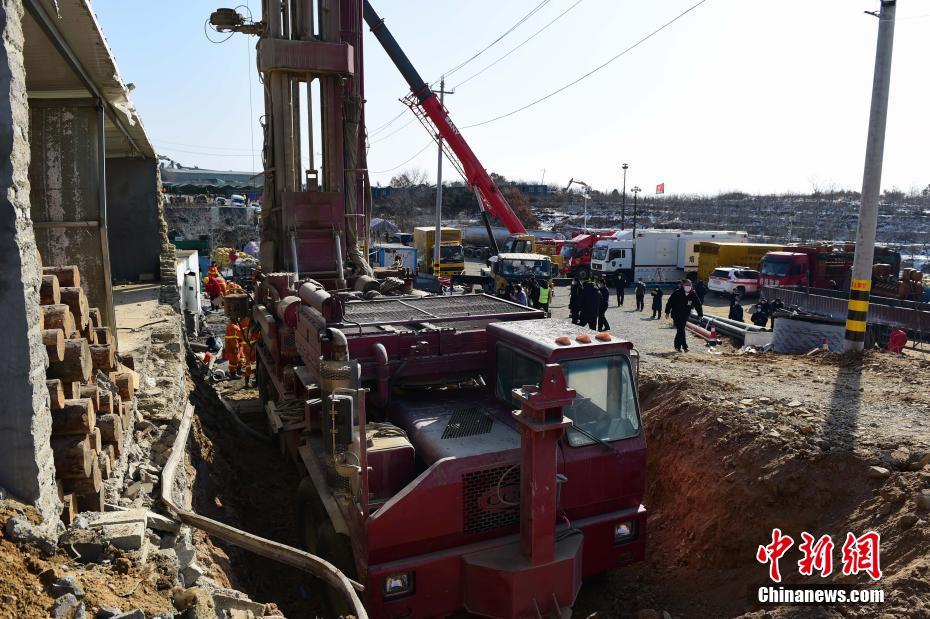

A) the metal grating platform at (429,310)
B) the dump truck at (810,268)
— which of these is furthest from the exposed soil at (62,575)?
the dump truck at (810,268)

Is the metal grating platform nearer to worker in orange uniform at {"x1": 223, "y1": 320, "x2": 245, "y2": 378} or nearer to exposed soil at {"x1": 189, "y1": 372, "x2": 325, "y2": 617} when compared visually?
exposed soil at {"x1": 189, "y1": 372, "x2": 325, "y2": 617}

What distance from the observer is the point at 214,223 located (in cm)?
3950

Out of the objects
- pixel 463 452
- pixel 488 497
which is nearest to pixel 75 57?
pixel 463 452

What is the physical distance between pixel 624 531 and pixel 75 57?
6236mm

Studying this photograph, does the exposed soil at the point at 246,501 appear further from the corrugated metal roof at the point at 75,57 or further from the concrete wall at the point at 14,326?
the corrugated metal roof at the point at 75,57

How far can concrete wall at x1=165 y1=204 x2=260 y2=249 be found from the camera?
125 ft

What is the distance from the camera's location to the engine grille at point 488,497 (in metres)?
4.59

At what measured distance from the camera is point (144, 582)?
3088 millimetres

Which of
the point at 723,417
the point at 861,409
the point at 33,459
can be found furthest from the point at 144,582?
the point at 861,409

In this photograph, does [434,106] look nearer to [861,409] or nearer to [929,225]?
[861,409]

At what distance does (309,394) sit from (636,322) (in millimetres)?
14975

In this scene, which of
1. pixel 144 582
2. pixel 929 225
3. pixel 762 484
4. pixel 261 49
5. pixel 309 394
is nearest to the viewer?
pixel 144 582

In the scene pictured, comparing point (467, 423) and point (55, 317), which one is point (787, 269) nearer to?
point (467, 423)

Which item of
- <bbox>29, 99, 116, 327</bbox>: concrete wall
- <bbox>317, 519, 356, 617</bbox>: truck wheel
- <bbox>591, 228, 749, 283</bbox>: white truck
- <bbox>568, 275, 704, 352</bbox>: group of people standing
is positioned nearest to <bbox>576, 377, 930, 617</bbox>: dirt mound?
<bbox>317, 519, 356, 617</bbox>: truck wheel
